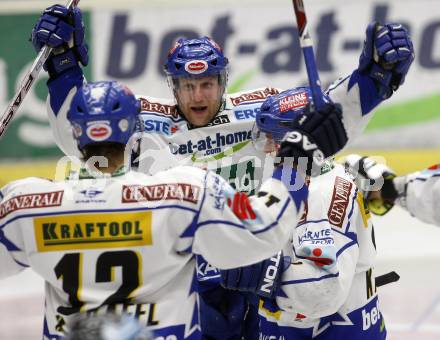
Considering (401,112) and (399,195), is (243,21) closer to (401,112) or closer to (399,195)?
(401,112)

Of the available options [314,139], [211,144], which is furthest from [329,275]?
[211,144]

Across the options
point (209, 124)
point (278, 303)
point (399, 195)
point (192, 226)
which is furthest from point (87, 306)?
point (209, 124)

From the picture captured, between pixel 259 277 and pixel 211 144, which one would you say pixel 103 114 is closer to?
pixel 259 277

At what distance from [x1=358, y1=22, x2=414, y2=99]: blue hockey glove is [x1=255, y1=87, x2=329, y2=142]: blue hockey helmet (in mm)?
270

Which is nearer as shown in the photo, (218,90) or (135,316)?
(135,316)

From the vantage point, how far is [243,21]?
8.73 m

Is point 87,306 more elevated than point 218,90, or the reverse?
point 218,90

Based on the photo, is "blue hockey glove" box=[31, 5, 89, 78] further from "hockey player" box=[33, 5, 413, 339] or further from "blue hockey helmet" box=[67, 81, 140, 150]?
"blue hockey helmet" box=[67, 81, 140, 150]

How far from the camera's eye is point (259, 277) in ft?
11.1

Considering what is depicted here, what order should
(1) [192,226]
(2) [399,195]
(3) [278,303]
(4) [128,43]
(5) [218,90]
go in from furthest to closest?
(4) [128,43] → (5) [218,90] → (3) [278,303] → (2) [399,195] → (1) [192,226]

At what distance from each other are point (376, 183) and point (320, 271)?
0.35 metres

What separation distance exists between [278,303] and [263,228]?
613 mm

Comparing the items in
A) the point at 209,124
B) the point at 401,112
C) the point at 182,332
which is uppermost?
the point at 209,124

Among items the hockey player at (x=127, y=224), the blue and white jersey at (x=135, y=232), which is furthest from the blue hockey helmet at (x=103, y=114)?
the blue and white jersey at (x=135, y=232)
